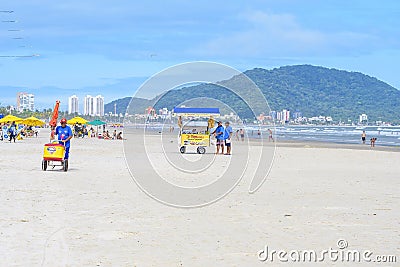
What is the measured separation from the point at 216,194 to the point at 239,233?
4.86 meters

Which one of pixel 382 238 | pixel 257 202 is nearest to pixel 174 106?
pixel 257 202

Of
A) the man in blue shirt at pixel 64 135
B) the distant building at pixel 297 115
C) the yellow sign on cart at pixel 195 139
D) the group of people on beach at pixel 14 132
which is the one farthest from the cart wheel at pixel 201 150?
the distant building at pixel 297 115

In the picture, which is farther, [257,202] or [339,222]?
[257,202]

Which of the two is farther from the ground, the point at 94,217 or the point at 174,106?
the point at 174,106

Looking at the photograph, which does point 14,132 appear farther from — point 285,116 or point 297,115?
point 297,115

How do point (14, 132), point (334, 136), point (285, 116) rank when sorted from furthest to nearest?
point (285, 116), point (334, 136), point (14, 132)

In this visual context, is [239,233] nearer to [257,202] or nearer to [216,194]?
[257,202]

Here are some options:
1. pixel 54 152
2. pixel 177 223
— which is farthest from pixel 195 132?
pixel 177 223

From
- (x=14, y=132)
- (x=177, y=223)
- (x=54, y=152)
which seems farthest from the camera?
(x=14, y=132)

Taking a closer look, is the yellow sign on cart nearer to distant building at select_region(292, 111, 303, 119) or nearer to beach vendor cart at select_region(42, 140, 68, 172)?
beach vendor cart at select_region(42, 140, 68, 172)

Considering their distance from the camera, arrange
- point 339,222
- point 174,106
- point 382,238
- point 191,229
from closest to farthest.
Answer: point 382,238 → point 191,229 → point 339,222 → point 174,106

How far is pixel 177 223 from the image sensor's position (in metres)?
9.79

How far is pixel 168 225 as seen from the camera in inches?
378

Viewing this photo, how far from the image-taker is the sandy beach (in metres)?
7.50
